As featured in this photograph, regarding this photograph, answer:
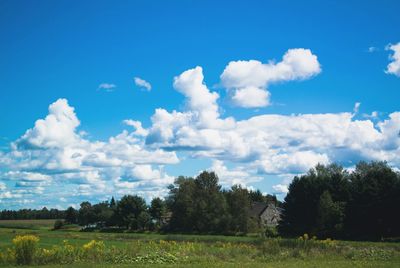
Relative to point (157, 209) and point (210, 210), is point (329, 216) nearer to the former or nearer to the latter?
point (210, 210)

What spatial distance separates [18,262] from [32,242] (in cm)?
137

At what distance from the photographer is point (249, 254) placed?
33969mm

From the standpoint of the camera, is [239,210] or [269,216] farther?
[269,216]

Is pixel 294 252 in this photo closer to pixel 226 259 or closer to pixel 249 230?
pixel 226 259

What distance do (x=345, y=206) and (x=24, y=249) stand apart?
53.9 m

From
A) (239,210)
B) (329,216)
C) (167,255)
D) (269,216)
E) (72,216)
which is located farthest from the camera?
(72,216)

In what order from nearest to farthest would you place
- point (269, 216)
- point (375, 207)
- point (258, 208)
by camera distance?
point (375, 207) < point (269, 216) < point (258, 208)

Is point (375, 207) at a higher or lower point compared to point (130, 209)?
lower

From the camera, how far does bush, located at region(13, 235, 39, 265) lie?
27422 millimetres

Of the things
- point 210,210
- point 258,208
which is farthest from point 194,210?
point 258,208

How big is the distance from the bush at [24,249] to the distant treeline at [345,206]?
51.0m

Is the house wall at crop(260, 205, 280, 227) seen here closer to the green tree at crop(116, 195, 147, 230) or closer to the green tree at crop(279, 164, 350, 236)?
the green tree at crop(116, 195, 147, 230)

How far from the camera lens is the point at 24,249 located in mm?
27562

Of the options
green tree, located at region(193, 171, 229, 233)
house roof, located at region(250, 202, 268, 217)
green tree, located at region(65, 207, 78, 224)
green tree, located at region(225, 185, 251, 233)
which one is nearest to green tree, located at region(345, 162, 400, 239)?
green tree, located at region(225, 185, 251, 233)
